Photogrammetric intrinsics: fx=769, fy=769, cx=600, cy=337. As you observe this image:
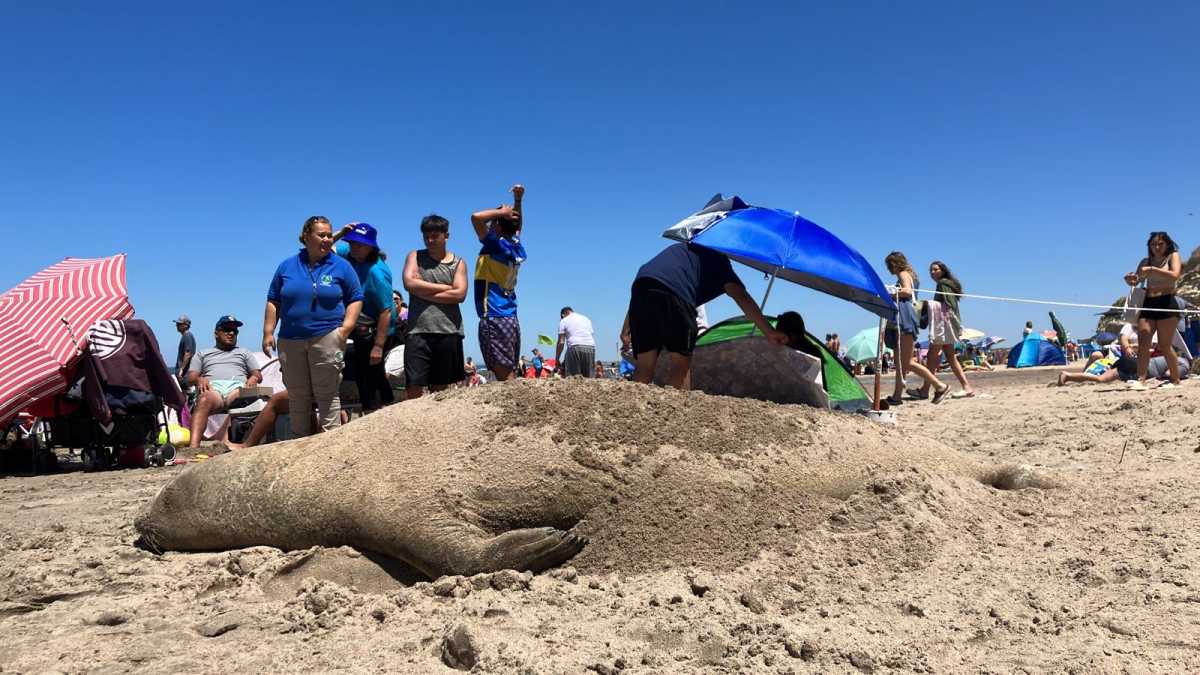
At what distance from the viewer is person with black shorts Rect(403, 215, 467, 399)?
6043 millimetres

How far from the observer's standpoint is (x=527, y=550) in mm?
3398

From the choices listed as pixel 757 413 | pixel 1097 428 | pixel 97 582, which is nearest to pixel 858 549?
pixel 757 413

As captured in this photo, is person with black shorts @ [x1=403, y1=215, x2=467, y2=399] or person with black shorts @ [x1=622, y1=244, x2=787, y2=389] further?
person with black shorts @ [x1=403, y1=215, x2=467, y2=399]

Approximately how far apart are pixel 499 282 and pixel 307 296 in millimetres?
1482

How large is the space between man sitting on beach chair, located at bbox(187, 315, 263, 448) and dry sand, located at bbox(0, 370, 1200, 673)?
14.0 feet

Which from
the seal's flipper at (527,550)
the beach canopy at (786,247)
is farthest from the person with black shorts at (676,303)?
the seal's flipper at (527,550)

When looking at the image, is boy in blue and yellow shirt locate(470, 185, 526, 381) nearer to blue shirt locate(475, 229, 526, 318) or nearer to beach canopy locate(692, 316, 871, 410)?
blue shirt locate(475, 229, 526, 318)

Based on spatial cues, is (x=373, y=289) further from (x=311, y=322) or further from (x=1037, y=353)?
(x=1037, y=353)

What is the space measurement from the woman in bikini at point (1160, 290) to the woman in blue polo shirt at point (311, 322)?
8.60 m

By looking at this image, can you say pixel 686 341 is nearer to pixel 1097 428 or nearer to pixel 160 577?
pixel 160 577

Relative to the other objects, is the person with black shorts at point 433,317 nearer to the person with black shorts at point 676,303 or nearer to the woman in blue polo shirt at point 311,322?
the woman in blue polo shirt at point 311,322

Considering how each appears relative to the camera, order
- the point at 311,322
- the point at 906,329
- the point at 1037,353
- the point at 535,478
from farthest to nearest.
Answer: the point at 1037,353 < the point at 906,329 < the point at 311,322 < the point at 535,478

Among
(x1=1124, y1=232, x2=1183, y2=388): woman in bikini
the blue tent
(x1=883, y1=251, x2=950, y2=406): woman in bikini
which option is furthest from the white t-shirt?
the blue tent

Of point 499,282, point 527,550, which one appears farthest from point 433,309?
point 527,550
